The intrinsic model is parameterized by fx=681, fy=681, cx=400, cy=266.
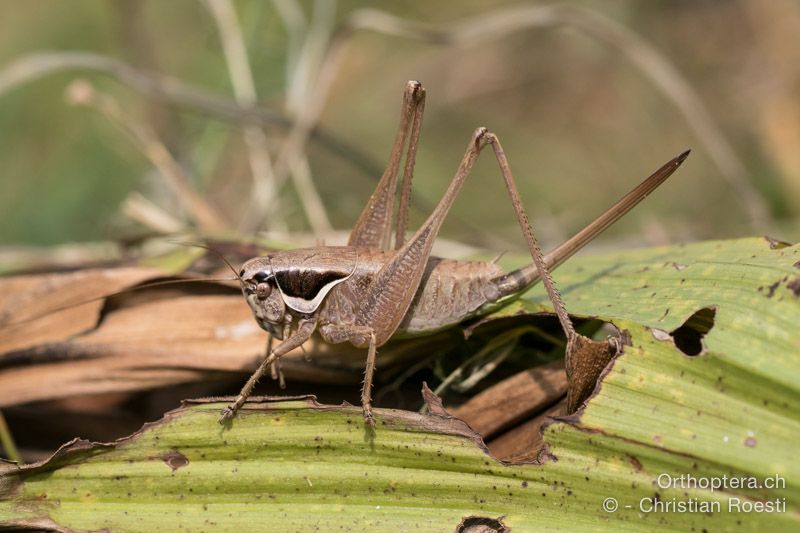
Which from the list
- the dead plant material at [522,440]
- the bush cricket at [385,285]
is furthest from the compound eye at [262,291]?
the dead plant material at [522,440]

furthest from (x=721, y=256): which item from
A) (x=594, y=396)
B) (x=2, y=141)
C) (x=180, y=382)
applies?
(x=2, y=141)

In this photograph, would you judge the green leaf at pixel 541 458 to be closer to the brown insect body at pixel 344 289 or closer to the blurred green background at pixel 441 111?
the brown insect body at pixel 344 289

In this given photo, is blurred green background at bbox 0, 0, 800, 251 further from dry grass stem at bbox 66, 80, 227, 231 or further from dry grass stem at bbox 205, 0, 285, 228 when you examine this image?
dry grass stem at bbox 66, 80, 227, 231

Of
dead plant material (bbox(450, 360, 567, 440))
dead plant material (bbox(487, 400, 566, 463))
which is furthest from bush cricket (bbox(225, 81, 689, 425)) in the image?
dead plant material (bbox(487, 400, 566, 463))

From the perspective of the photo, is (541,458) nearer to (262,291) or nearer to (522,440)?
(522,440)

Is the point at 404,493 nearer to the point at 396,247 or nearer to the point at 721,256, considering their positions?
the point at 396,247

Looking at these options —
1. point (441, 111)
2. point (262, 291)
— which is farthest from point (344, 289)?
point (441, 111)
